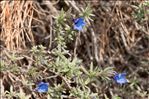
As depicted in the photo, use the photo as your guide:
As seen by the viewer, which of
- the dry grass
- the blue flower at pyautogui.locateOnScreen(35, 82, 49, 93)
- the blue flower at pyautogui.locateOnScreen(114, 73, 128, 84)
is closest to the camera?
the blue flower at pyautogui.locateOnScreen(35, 82, 49, 93)

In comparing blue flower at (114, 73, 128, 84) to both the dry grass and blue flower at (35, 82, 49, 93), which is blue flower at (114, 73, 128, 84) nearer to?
the dry grass

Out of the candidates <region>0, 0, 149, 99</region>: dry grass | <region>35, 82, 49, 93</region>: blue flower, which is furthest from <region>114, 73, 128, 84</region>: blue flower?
<region>35, 82, 49, 93</region>: blue flower

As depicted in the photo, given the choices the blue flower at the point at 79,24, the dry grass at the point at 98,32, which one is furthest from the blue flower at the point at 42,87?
the dry grass at the point at 98,32

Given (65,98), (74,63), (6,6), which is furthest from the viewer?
(6,6)

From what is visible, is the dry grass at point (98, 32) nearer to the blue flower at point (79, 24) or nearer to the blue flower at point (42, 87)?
the blue flower at point (79, 24)

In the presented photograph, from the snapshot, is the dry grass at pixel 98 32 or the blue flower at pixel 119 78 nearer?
the blue flower at pixel 119 78

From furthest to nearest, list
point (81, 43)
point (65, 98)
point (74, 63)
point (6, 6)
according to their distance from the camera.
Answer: point (81, 43) → point (6, 6) → point (65, 98) → point (74, 63)

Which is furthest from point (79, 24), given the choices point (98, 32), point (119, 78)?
point (98, 32)

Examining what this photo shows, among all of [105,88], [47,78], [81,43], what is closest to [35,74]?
[47,78]

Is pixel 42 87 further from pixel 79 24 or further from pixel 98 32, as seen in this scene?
pixel 98 32

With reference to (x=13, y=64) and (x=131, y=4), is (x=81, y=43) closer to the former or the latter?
(x=131, y=4)

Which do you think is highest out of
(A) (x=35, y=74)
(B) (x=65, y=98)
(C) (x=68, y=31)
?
(C) (x=68, y=31)
